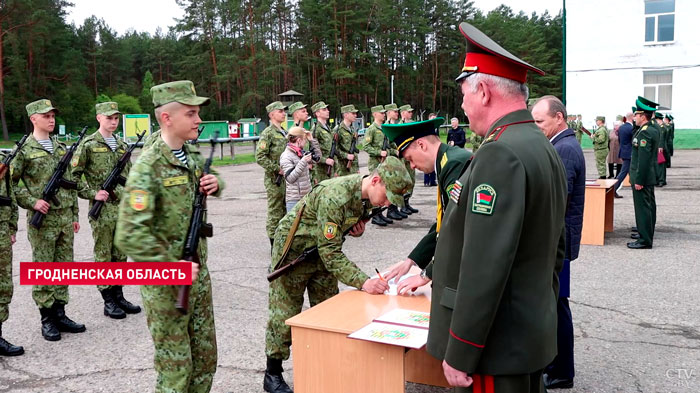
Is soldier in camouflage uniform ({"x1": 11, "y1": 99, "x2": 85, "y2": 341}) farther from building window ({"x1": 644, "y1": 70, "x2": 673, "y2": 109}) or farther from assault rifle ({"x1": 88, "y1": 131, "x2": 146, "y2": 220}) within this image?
building window ({"x1": 644, "y1": 70, "x2": 673, "y2": 109})

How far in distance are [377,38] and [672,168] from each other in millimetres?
40714

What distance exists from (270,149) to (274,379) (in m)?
4.99

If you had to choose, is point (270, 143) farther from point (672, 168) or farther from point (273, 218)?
point (672, 168)

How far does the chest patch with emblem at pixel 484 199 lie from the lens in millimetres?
1987

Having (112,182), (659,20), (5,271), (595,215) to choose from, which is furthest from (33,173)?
(659,20)

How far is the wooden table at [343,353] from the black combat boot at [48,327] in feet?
9.93

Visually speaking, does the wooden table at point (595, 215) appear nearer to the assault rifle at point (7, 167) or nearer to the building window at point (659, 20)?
the assault rifle at point (7, 167)

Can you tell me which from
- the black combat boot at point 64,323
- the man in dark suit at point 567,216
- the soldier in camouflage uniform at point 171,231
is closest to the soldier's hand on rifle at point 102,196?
the black combat boot at point 64,323

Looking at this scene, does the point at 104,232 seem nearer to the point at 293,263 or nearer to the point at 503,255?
the point at 293,263

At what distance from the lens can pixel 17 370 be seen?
15.4 ft

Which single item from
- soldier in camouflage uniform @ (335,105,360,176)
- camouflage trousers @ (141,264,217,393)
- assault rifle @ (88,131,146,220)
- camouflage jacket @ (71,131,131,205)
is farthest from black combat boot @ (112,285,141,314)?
soldier in camouflage uniform @ (335,105,360,176)

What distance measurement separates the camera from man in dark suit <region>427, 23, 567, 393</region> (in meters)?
1.99

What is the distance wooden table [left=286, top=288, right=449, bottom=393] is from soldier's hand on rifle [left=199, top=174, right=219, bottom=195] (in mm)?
880

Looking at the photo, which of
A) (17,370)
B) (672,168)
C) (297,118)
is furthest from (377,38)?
(17,370)
